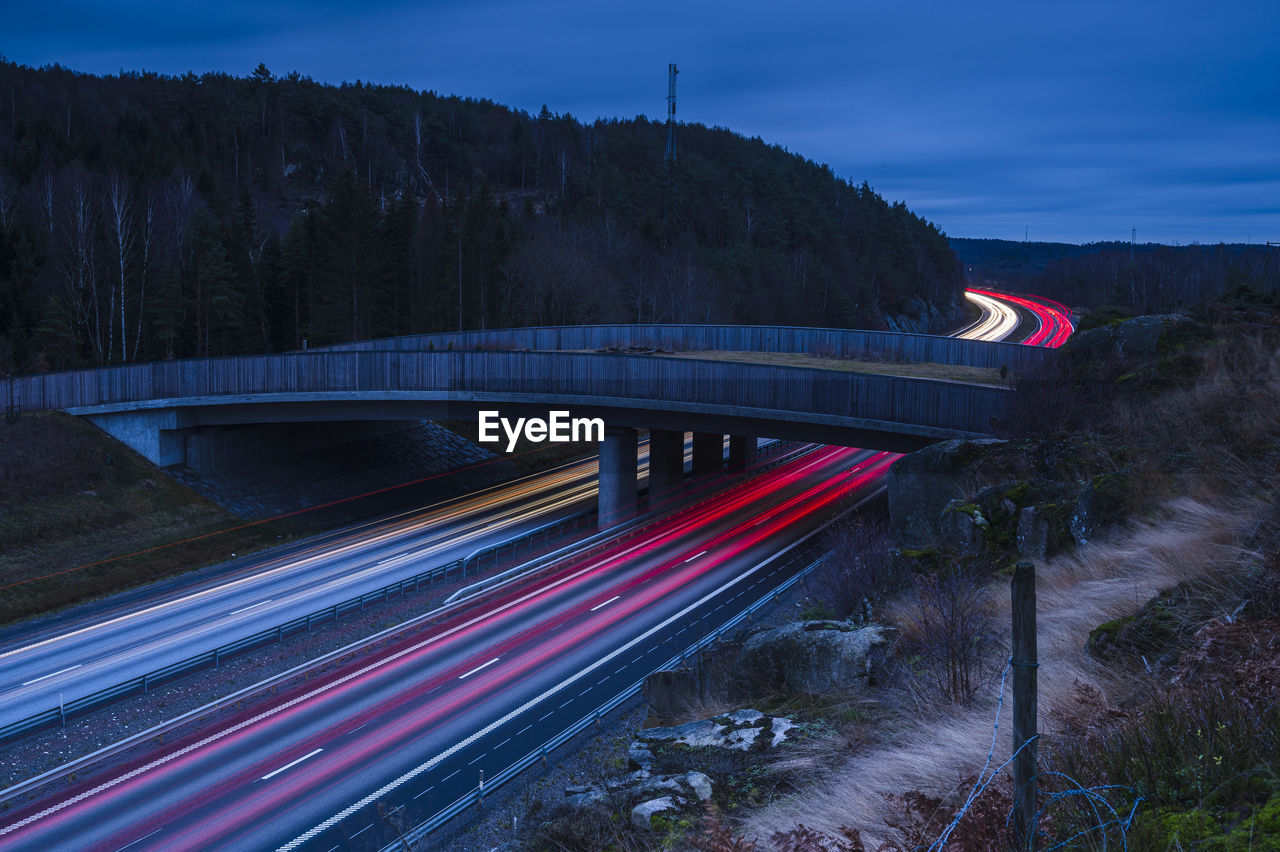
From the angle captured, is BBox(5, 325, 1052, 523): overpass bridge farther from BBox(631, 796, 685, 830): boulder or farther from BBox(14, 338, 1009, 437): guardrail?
BBox(631, 796, 685, 830): boulder

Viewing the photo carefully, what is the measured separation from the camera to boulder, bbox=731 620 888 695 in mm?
12406

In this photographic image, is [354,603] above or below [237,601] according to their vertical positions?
above

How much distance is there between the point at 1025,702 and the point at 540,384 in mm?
33560

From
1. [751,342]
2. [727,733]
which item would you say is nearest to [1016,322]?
[751,342]

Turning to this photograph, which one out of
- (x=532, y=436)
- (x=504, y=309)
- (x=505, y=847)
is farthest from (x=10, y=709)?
(x=504, y=309)

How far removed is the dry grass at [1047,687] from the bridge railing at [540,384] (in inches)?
671

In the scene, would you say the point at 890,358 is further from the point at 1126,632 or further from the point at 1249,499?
the point at 1126,632

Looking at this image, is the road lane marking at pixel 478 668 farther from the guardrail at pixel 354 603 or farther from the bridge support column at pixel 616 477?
the bridge support column at pixel 616 477

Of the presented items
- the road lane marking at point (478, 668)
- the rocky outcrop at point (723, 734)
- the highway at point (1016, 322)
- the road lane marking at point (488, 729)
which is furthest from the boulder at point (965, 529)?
the highway at point (1016, 322)

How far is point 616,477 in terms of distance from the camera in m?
39.3

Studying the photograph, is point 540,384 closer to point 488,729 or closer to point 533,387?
point 533,387

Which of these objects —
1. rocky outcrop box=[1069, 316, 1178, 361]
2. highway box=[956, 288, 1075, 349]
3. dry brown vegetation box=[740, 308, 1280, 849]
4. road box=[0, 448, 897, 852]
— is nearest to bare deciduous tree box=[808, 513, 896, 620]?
dry brown vegetation box=[740, 308, 1280, 849]

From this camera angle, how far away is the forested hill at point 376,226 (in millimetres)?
62438

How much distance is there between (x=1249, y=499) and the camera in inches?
468
